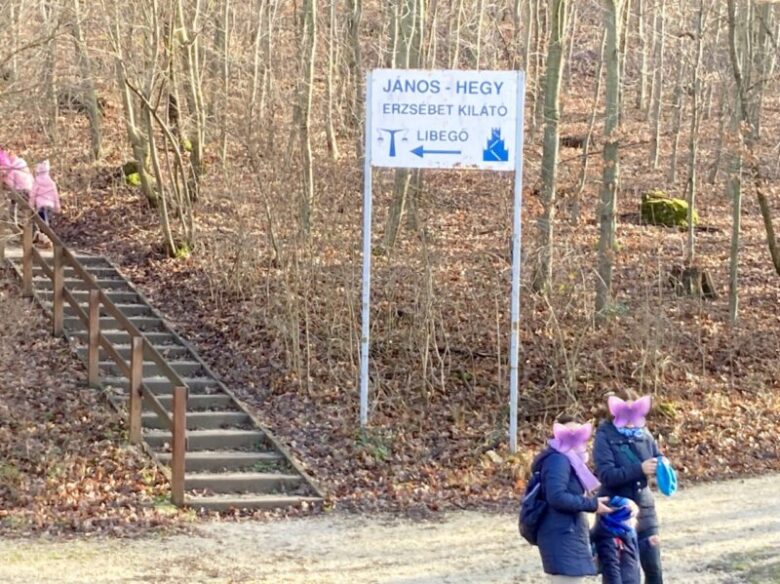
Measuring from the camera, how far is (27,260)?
13.9 meters

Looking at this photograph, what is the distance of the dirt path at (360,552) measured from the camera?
7.68 metres

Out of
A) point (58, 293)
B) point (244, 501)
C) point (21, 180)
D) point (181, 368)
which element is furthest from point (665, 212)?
point (244, 501)

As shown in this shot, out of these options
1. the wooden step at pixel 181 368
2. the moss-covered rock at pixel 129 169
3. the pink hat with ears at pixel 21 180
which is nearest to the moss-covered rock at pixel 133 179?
the moss-covered rock at pixel 129 169

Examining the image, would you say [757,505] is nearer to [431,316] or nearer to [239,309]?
[431,316]

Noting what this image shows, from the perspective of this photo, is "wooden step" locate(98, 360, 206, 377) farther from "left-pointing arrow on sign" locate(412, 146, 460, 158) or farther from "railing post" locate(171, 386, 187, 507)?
"left-pointing arrow on sign" locate(412, 146, 460, 158)

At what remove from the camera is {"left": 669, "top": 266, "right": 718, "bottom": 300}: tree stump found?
17016mm

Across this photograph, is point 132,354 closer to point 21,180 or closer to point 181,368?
point 181,368

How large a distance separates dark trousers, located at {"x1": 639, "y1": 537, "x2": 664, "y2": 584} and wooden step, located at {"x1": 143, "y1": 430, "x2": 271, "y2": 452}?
540 cm

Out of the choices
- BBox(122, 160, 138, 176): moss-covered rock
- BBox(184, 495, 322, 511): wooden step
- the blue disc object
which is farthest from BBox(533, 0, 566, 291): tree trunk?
BBox(122, 160, 138, 176): moss-covered rock

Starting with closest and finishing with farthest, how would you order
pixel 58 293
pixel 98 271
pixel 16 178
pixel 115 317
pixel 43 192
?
pixel 115 317 < pixel 58 293 < pixel 16 178 < pixel 98 271 < pixel 43 192

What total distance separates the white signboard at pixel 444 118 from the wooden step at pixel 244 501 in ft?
12.4

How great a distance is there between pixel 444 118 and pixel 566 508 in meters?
6.51

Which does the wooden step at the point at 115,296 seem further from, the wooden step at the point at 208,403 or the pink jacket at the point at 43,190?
the wooden step at the point at 208,403

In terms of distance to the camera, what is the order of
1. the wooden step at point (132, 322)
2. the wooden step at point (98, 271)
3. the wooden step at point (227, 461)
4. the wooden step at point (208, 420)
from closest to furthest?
the wooden step at point (227, 461)
the wooden step at point (208, 420)
the wooden step at point (132, 322)
the wooden step at point (98, 271)
